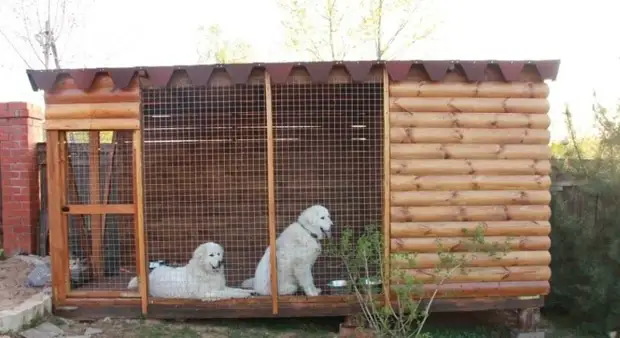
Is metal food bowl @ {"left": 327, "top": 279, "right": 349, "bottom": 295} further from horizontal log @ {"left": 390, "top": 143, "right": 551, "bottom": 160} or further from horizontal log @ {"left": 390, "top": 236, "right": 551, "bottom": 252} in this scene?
horizontal log @ {"left": 390, "top": 143, "right": 551, "bottom": 160}

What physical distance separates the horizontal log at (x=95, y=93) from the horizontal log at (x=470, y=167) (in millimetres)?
2991

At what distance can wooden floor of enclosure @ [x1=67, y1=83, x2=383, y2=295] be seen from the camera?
21.9 ft

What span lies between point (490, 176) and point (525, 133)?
64 centimetres

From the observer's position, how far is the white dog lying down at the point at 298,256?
20.4 feet

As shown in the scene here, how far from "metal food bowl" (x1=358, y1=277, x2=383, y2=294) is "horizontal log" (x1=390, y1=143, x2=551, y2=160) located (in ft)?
4.48

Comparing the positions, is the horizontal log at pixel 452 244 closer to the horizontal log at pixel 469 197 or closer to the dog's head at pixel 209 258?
the horizontal log at pixel 469 197

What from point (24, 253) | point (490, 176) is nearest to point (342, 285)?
point (490, 176)

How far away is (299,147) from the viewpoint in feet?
25.7

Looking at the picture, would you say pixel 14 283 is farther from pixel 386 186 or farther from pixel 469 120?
pixel 469 120

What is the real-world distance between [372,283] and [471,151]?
1859 mm

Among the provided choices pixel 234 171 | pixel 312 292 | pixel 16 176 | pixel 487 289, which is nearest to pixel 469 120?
pixel 487 289

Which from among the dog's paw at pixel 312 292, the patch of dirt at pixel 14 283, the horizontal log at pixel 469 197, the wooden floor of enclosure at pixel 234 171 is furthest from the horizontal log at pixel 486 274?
the patch of dirt at pixel 14 283

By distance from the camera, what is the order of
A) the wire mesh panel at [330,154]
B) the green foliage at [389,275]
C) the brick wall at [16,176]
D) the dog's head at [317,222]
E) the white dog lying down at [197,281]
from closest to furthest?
the green foliage at [389,275], the white dog lying down at [197,281], the dog's head at [317,222], the wire mesh panel at [330,154], the brick wall at [16,176]

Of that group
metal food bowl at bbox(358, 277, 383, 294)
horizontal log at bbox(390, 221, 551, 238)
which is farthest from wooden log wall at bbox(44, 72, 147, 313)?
horizontal log at bbox(390, 221, 551, 238)
